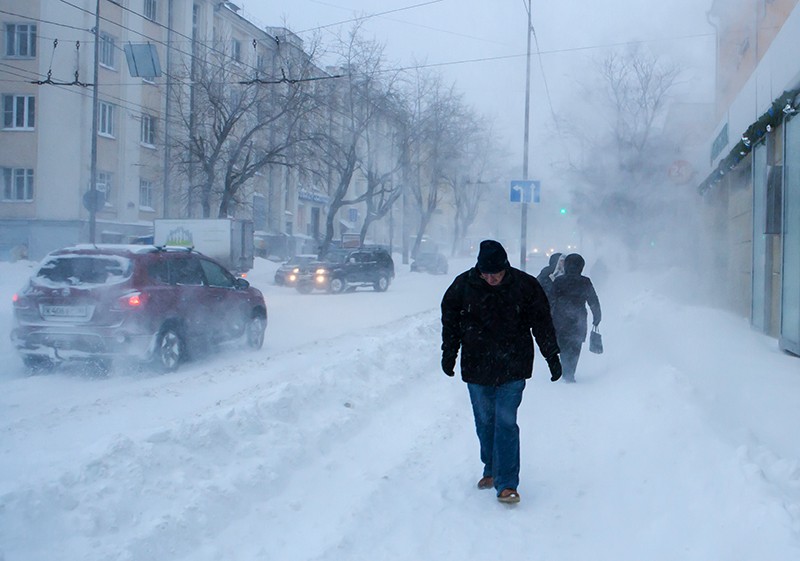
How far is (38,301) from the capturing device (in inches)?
314

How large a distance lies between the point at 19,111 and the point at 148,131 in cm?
559

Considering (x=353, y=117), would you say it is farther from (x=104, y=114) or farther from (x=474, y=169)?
(x=474, y=169)

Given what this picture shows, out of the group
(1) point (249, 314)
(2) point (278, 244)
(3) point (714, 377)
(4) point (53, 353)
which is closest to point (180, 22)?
(2) point (278, 244)

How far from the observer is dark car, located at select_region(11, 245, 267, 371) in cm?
786

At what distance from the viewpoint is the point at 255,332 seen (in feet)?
35.7

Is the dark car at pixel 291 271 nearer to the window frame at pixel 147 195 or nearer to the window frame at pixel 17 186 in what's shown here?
the window frame at pixel 147 195

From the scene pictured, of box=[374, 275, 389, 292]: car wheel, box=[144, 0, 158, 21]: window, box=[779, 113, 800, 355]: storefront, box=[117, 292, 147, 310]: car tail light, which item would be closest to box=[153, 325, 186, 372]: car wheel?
box=[117, 292, 147, 310]: car tail light

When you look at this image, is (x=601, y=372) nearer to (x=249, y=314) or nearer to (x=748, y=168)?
(x=249, y=314)

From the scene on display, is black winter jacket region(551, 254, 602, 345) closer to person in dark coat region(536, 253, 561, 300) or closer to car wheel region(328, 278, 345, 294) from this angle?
person in dark coat region(536, 253, 561, 300)

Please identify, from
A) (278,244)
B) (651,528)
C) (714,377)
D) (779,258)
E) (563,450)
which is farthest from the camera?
(278,244)

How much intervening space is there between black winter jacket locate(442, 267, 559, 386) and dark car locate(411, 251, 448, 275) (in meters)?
36.4

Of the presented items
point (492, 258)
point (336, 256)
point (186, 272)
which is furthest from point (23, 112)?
point (492, 258)

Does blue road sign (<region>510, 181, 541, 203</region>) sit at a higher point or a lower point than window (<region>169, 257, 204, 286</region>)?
higher

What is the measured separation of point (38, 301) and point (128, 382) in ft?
4.30
